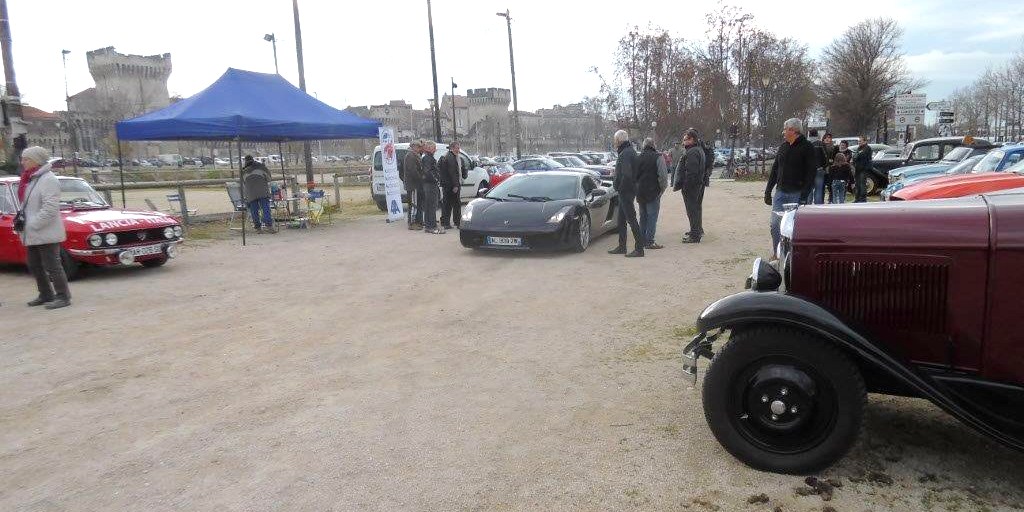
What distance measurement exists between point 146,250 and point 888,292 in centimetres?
899

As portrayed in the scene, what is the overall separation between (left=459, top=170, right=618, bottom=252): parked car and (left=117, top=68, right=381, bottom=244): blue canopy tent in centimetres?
519

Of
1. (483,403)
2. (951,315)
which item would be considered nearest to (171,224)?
(483,403)

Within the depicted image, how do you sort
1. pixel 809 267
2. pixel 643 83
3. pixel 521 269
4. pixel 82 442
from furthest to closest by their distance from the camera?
pixel 643 83, pixel 521 269, pixel 82 442, pixel 809 267

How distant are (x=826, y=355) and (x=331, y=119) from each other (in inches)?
521

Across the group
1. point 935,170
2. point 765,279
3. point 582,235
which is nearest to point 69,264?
point 582,235

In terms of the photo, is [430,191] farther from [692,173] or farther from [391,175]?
[692,173]

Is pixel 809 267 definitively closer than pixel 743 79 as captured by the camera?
Yes

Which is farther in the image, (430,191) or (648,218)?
(430,191)

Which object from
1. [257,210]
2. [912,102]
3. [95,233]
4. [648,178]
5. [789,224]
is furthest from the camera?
[912,102]

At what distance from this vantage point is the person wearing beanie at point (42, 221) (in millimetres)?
6895

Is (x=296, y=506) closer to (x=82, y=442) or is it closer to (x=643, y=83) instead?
(x=82, y=442)

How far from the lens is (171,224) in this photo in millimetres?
9297

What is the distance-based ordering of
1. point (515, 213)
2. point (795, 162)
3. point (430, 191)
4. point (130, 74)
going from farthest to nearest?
point (130, 74), point (430, 191), point (515, 213), point (795, 162)

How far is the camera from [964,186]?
7.76 metres
